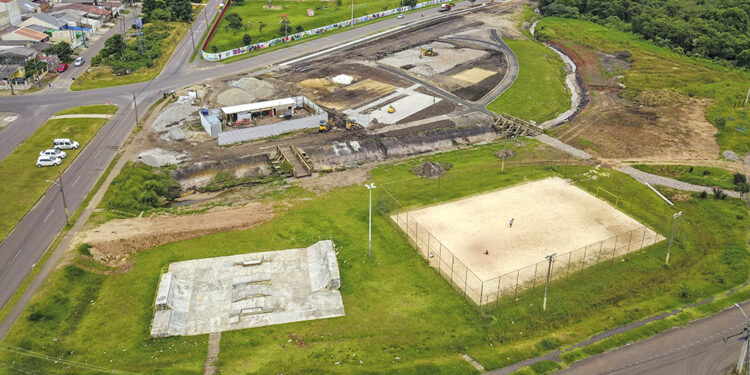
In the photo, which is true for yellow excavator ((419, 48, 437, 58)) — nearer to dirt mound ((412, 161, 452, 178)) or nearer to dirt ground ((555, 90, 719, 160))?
dirt ground ((555, 90, 719, 160))

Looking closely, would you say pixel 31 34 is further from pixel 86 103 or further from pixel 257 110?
pixel 257 110

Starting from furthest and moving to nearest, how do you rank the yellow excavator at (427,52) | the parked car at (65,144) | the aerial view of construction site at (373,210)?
the yellow excavator at (427,52) < the parked car at (65,144) < the aerial view of construction site at (373,210)

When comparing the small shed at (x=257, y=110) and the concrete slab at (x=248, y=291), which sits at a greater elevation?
the small shed at (x=257, y=110)

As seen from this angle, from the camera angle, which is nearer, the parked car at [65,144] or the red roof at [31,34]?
the parked car at [65,144]

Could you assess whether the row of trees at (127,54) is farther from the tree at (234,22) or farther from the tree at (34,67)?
the tree at (234,22)

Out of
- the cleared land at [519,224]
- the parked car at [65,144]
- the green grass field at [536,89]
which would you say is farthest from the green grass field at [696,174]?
the parked car at [65,144]

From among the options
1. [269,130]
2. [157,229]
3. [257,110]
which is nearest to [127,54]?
[257,110]

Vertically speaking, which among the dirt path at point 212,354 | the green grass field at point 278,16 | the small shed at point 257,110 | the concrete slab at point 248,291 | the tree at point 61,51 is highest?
the green grass field at point 278,16
